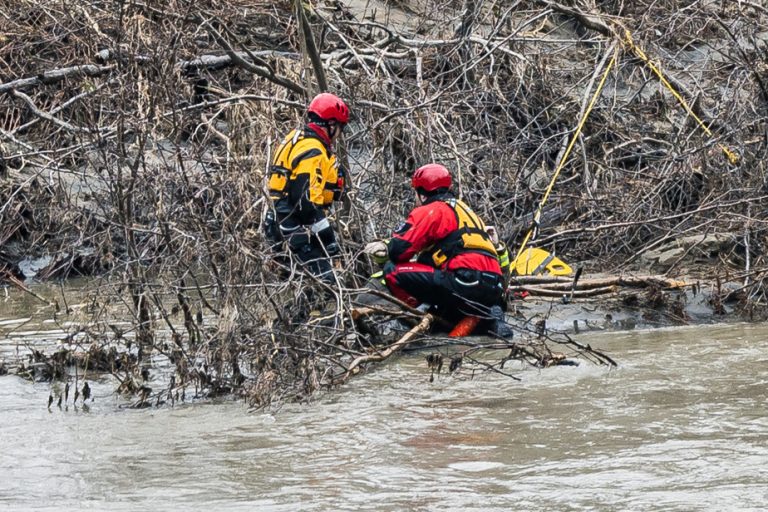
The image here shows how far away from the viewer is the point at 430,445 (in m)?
6.65

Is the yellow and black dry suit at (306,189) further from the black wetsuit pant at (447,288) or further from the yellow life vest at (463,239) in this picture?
the yellow life vest at (463,239)

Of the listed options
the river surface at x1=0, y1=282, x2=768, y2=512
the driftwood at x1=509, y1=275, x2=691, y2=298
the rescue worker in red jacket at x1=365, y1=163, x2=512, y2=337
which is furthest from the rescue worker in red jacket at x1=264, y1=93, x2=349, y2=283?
the driftwood at x1=509, y1=275, x2=691, y2=298

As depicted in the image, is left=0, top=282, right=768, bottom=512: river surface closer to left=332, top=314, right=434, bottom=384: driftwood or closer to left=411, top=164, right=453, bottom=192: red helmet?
left=332, top=314, right=434, bottom=384: driftwood

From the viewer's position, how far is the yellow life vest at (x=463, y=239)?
31.1 ft

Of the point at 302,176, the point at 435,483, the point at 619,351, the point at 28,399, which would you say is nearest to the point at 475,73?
the point at 302,176

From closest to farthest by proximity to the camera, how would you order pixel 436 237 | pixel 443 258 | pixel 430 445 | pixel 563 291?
pixel 430 445, pixel 436 237, pixel 443 258, pixel 563 291

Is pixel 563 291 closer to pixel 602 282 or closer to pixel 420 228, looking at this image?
pixel 602 282


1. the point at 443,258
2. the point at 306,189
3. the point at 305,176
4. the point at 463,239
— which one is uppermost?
the point at 305,176

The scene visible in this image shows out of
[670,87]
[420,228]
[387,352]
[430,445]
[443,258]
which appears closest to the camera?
[430,445]

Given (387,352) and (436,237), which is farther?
(436,237)

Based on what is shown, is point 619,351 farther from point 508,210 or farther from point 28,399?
point 28,399

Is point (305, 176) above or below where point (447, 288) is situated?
above

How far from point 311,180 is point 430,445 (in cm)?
338

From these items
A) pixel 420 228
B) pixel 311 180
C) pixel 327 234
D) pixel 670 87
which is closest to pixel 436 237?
pixel 420 228
